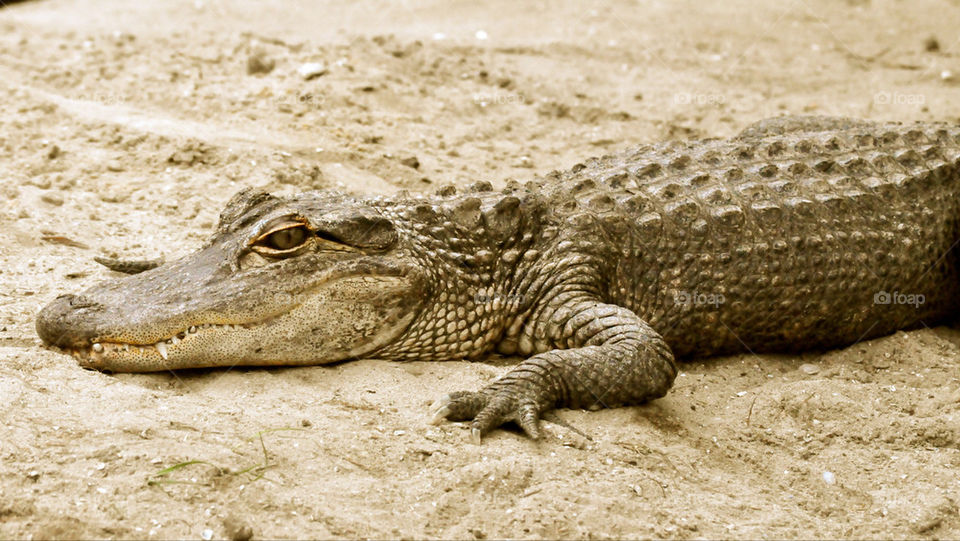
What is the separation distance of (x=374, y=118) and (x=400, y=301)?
10.3 ft

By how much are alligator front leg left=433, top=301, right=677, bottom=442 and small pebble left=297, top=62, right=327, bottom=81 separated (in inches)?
159

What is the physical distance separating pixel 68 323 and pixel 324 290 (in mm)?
1115

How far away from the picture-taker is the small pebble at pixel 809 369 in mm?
5441

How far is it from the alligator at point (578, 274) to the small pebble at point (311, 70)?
3.11 meters

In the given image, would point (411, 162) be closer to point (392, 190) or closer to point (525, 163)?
point (392, 190)

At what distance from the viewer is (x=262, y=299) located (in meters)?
4.58

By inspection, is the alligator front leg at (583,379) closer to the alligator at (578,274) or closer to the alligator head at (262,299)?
the alligator at (578,274)

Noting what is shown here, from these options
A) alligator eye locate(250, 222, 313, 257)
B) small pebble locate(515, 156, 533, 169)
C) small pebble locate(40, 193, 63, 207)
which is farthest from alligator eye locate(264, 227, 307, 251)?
small pebble locate(515, 156, 533, 169)

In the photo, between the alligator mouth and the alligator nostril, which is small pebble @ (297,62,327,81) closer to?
the alligator nostril

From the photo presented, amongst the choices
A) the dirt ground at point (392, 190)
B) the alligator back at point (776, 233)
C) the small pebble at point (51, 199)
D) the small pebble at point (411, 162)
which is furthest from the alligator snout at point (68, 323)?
the small pebble at point (411, 162)

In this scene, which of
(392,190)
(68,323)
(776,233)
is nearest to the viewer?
(68,323)

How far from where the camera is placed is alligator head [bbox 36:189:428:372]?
4.44 meters

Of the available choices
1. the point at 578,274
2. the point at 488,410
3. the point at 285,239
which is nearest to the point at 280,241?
the point at 285,239

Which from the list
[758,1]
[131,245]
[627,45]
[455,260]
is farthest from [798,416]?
[758,1]
